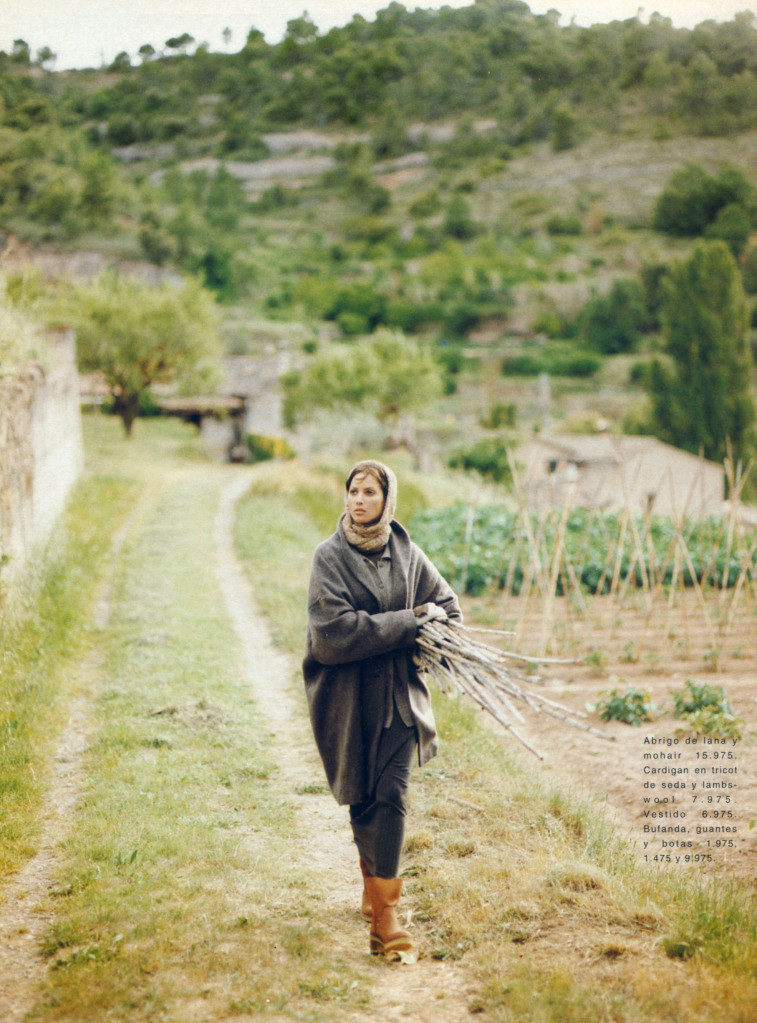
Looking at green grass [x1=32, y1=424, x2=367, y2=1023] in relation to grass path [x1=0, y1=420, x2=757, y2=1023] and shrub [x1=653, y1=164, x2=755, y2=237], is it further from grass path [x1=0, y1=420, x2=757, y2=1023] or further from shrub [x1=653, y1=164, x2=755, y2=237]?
shrub [x1=653, y1=164, x2=755, y2=237]

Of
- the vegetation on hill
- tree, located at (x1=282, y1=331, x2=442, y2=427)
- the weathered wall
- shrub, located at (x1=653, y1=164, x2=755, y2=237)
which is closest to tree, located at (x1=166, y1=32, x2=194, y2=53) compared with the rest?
the vegetation on hill

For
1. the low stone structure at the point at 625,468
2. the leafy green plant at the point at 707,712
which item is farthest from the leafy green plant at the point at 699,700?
the low stone structure at the point at 625,468

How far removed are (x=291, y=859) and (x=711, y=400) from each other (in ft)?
97.7

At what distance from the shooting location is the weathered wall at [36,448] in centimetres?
674

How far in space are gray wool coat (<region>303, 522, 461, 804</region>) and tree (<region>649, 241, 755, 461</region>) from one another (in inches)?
1137

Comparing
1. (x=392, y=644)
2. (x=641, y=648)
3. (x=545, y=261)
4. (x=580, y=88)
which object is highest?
(x=580, y=88)

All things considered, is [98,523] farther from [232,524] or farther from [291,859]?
[291,859]

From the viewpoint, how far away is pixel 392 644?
301 centimetres

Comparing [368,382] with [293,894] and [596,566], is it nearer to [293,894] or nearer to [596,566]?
[596,566]

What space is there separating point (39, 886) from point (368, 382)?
81.5 feet

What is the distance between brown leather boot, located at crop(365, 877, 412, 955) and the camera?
2979 millimetres

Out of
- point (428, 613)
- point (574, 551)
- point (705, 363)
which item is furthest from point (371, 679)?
point (705, 363)

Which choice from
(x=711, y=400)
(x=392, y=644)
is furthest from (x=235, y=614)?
(x=711, y=400)

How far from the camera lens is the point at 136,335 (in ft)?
76.7
